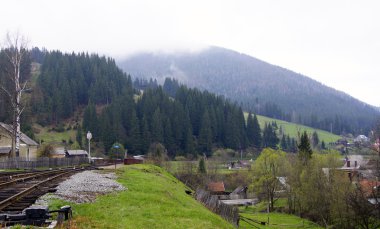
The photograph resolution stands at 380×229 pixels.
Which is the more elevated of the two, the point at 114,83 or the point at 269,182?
the point at 114,83

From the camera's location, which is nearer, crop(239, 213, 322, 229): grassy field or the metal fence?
the metal fence

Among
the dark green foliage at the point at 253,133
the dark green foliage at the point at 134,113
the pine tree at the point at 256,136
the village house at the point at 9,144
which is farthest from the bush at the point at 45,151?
the pine tree at the point at 256,136

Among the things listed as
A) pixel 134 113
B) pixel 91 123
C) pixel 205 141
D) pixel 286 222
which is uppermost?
pixel 134 113

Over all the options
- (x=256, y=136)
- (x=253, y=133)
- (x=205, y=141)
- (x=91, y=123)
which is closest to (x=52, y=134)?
(x=91, y=123)

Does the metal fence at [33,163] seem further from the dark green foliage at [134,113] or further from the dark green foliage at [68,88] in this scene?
the dark green foliage at [68,88]

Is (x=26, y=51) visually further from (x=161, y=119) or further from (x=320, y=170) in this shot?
(x=161, y=119)

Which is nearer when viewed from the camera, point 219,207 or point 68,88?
point 219,207

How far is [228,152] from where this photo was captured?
15612 cm

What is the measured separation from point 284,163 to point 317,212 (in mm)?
17757

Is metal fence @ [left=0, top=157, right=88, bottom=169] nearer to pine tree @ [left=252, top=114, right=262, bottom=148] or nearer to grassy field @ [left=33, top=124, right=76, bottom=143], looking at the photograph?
grassy field @ [left=33, top=124, right=76, bottom=143]

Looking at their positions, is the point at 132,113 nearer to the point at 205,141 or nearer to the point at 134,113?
the point at 134,113

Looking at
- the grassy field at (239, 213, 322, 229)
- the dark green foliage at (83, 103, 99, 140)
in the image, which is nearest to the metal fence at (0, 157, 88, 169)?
the grassy field at (239, 213, 322, 229)

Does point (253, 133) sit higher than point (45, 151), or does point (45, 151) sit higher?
point (253, 133)

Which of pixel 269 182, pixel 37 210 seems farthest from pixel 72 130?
pixel 37 210
